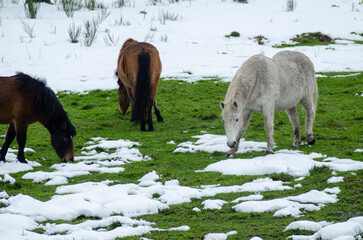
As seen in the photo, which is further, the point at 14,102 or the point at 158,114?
the point at 158,114

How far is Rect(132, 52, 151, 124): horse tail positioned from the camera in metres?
9.83

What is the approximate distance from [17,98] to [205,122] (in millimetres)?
4940

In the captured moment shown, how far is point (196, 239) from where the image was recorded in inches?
159

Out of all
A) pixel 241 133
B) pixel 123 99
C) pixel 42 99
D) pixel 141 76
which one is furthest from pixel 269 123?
pixel 123 99

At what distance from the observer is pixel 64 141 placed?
7.56 meters

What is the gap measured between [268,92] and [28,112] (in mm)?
4192

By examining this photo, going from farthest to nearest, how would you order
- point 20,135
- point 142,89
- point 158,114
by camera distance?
point 158,114
point 142,89
point 20,135

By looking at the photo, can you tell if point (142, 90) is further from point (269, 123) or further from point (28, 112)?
point (269, 123)

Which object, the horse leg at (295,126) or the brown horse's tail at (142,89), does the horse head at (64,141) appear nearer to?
the brown horse's tail at (142,89)

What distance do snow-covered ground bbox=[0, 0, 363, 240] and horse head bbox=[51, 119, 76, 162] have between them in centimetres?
28

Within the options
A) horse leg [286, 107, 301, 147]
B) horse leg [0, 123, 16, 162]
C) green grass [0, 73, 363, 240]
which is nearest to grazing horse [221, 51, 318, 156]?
horse leg [286, 107, 301, 147]

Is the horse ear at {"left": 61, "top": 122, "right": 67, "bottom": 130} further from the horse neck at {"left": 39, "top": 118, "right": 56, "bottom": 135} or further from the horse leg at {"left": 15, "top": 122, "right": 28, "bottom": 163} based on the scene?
the horse leg at {"left": 15, "top": 122, "right": 28, "bottom": 163}

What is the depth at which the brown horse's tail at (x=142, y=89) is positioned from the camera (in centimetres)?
983

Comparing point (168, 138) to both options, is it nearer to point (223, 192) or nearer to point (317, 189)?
point (223, 192)
